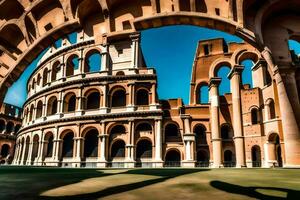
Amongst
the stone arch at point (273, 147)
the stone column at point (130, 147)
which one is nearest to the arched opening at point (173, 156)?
the stone column at point (130, 147)

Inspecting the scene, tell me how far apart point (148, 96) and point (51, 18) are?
22755 millimetres

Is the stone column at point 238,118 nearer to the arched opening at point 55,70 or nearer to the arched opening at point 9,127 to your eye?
the arched opening at point 55,70

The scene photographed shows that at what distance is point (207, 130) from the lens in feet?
88.9

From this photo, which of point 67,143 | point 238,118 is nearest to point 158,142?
point 238,118

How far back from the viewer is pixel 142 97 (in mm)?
27094

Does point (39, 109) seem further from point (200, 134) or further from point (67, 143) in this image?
point (200, 134)

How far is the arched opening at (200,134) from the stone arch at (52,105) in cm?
1762

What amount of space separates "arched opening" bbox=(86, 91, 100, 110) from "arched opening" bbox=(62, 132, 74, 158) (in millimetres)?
3690

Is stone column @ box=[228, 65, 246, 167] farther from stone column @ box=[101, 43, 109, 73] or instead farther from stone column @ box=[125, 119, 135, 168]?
stone column @ box=[101, 43, 109, 73]

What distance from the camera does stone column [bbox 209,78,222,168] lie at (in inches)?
893

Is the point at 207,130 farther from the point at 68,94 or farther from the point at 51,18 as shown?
the point at 51,18

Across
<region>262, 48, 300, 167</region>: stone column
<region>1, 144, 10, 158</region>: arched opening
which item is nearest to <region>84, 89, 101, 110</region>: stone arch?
<region>262, 48, 300, 167</region>: stone column

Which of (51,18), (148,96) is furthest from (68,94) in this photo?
(51,18)

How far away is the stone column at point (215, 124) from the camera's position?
22688 millimetres
